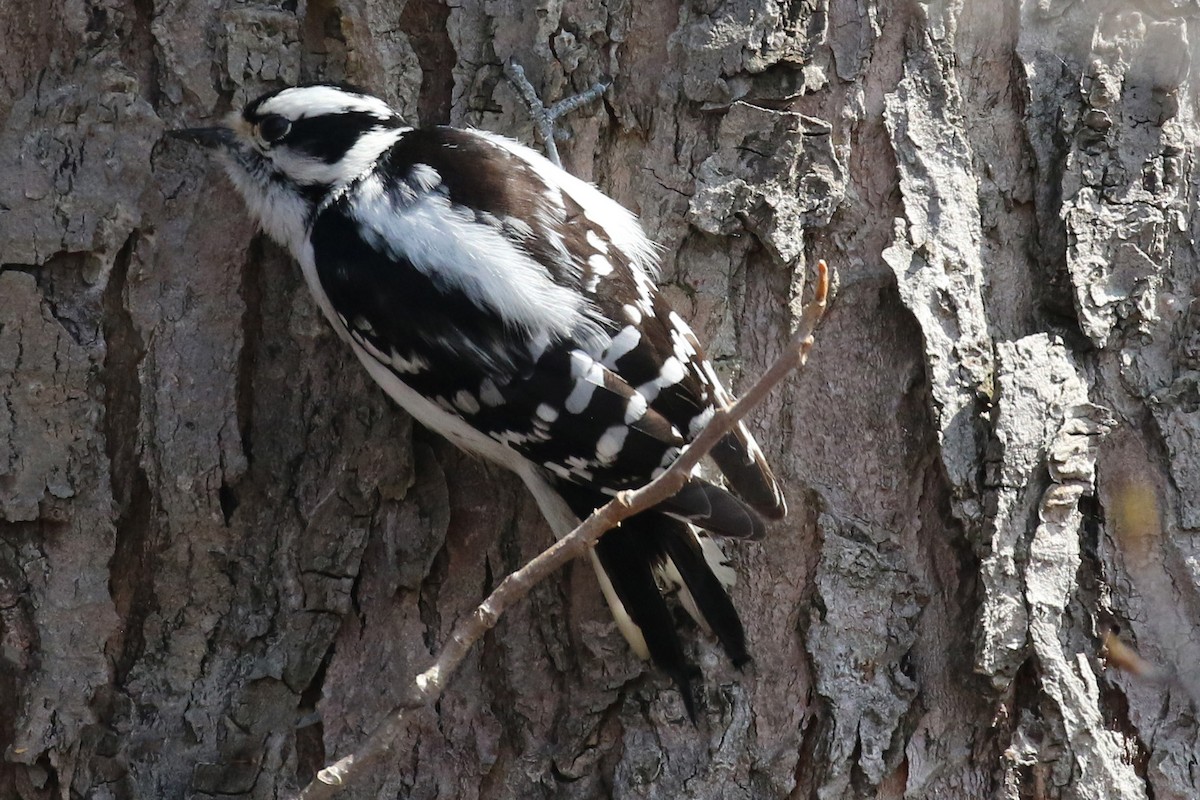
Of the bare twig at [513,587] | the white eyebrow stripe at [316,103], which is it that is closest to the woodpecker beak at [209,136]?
the white eyebrow stripe at [316,103]

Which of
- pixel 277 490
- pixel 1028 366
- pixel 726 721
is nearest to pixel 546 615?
pixel 726 721

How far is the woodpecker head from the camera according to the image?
2.58 meters

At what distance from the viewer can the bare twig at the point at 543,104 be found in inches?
100

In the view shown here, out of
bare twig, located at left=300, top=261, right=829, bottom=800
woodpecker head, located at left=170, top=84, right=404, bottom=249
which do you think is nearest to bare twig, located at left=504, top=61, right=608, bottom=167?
woodpecker head, located at left=170, top=84, right=404, bottom=249

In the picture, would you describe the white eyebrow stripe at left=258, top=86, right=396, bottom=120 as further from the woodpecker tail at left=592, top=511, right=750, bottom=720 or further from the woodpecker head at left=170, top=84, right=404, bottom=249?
the woodpecker tail at left=592, top=511, right=750, bottom=720

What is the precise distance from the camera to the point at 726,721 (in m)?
2.38

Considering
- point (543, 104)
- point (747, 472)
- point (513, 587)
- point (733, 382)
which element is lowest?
point (513, 587)

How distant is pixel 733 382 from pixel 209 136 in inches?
47.6

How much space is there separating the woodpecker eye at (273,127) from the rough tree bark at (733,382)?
0.31 ft

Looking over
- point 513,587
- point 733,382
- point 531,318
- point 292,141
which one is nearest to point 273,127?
point 292,141

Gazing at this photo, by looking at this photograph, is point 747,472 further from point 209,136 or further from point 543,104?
point 209,136

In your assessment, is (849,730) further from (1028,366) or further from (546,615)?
(1028,366)

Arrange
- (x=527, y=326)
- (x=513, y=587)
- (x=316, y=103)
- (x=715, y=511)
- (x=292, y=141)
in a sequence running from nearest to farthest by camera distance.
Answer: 1. (x=513, y=587)
2. (x=715, y=511)
3. (x=527, y=326)
4. (x=316, y=103)
5. (x=292, y=141)

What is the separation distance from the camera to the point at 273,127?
266 centimetres
